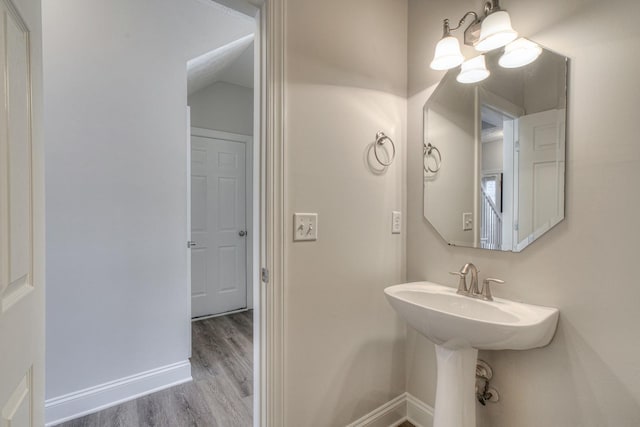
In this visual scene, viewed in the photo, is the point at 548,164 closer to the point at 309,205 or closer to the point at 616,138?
the point at 616,138

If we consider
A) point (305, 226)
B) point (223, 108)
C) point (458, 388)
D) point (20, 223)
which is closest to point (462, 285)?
point (458, 388)

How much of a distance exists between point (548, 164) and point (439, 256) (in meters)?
0.61

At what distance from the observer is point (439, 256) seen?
148cm

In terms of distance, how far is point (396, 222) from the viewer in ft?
5.24

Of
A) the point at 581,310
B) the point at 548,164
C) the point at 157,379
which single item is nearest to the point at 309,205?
the point at 548,164

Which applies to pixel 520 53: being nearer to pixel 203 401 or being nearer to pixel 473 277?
pixel 473 277

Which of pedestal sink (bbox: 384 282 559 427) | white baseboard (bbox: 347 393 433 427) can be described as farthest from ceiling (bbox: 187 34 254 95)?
white baseboard (bbox: 347 393 433 427)

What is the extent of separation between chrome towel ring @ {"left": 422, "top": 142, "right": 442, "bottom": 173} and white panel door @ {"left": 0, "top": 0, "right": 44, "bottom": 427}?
149 cm

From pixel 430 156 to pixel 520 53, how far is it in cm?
54

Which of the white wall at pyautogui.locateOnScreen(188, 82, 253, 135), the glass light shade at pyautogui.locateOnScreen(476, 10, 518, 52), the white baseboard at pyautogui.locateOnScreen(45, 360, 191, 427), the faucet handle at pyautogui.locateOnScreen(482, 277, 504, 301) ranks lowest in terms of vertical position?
the white baseboard at pyautogui.locateOnScreen(45, 360, 191, 427)

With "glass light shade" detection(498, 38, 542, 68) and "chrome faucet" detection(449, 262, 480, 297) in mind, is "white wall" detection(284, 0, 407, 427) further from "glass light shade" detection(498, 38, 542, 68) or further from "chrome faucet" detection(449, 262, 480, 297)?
"glass light shade" detection(498, 38, 542, 68)

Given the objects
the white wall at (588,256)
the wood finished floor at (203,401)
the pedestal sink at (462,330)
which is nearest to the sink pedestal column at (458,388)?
the pedestal sink at (462,330)

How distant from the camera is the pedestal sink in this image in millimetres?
985

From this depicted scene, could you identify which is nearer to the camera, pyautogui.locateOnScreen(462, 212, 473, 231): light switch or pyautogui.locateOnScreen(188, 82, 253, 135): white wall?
pyautogui.locateOnScreen(462, 212, 473, 231): light switch
